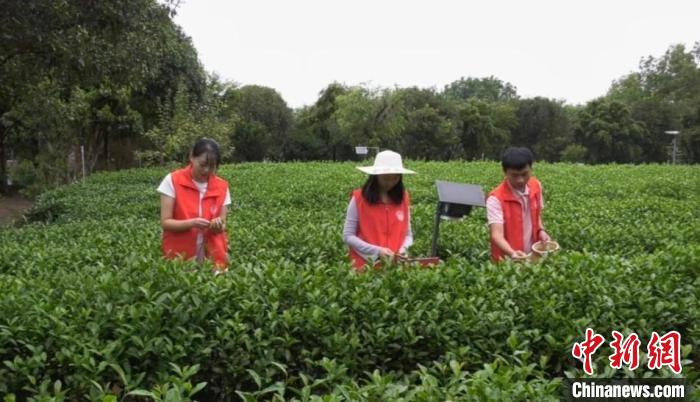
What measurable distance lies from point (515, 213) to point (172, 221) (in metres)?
2.24

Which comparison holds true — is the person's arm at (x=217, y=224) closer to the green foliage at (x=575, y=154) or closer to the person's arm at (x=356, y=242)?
the person's arm at (x=356, y=242)

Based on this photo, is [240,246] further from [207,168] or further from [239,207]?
[239,207]

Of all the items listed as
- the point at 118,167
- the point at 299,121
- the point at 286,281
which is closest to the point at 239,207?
the point at 286,281

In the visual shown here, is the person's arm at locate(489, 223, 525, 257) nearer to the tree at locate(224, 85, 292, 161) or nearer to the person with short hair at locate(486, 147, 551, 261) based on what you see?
the person with short hair at locate(486, 147, 551, 261)

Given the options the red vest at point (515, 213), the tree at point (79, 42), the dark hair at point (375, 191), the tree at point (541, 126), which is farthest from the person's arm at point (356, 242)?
the tree at point (541, 126)

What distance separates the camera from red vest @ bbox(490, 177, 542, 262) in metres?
4.28

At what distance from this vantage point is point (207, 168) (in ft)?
13.7

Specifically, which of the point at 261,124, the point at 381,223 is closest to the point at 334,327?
the point at 381,223

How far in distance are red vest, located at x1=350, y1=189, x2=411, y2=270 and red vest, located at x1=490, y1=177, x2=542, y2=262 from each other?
64cm

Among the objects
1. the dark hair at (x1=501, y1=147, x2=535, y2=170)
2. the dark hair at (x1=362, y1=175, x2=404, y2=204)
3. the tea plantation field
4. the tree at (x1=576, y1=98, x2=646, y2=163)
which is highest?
the tree at (x1=576, y1=98, x2=646, y2=163)

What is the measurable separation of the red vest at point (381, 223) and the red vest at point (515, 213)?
645mm

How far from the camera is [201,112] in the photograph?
78.2 ft

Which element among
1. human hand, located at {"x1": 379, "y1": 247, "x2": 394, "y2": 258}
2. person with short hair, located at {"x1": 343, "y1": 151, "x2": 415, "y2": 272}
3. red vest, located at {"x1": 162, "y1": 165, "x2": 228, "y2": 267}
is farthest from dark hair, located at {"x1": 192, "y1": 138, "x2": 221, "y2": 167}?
human hand, located at {"x1": 379, "y1": 247, "x2": 394, "y2": 258}

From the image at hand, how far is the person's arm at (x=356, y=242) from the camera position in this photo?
4066 millimetres
